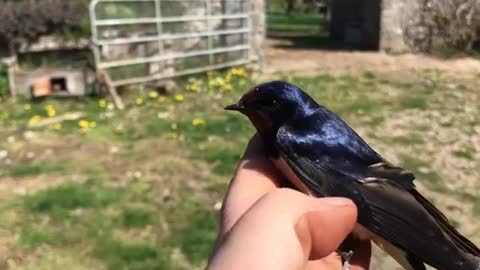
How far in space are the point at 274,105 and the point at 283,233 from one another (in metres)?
0.81

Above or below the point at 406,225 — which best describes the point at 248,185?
above

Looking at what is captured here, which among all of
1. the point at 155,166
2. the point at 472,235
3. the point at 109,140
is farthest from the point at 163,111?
the point at 472,235

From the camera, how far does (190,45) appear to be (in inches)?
459

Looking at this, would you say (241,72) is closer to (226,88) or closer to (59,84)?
(226,88)

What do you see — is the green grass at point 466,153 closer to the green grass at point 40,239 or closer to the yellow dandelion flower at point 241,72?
the green grass at point 40,239

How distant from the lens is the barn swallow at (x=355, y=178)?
2199 millimetres

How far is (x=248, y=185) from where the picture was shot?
1958 millimetres

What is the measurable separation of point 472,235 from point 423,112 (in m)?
4.02

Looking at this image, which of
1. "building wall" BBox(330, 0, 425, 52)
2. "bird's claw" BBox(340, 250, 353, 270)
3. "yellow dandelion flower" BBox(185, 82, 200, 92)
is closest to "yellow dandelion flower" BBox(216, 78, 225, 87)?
"yellow dandelion flower" BBox(185, 82, 200, 92)

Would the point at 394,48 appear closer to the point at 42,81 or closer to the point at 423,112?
the point at 423,112

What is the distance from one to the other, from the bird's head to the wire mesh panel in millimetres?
7861

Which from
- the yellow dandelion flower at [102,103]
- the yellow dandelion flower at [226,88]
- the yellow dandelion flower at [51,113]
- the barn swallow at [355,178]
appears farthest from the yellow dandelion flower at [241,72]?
the barn swallow at [355,178]

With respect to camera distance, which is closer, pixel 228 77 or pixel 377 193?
pixel 377 193

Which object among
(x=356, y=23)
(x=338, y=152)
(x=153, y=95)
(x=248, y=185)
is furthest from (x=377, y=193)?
(x=356, y=23)
